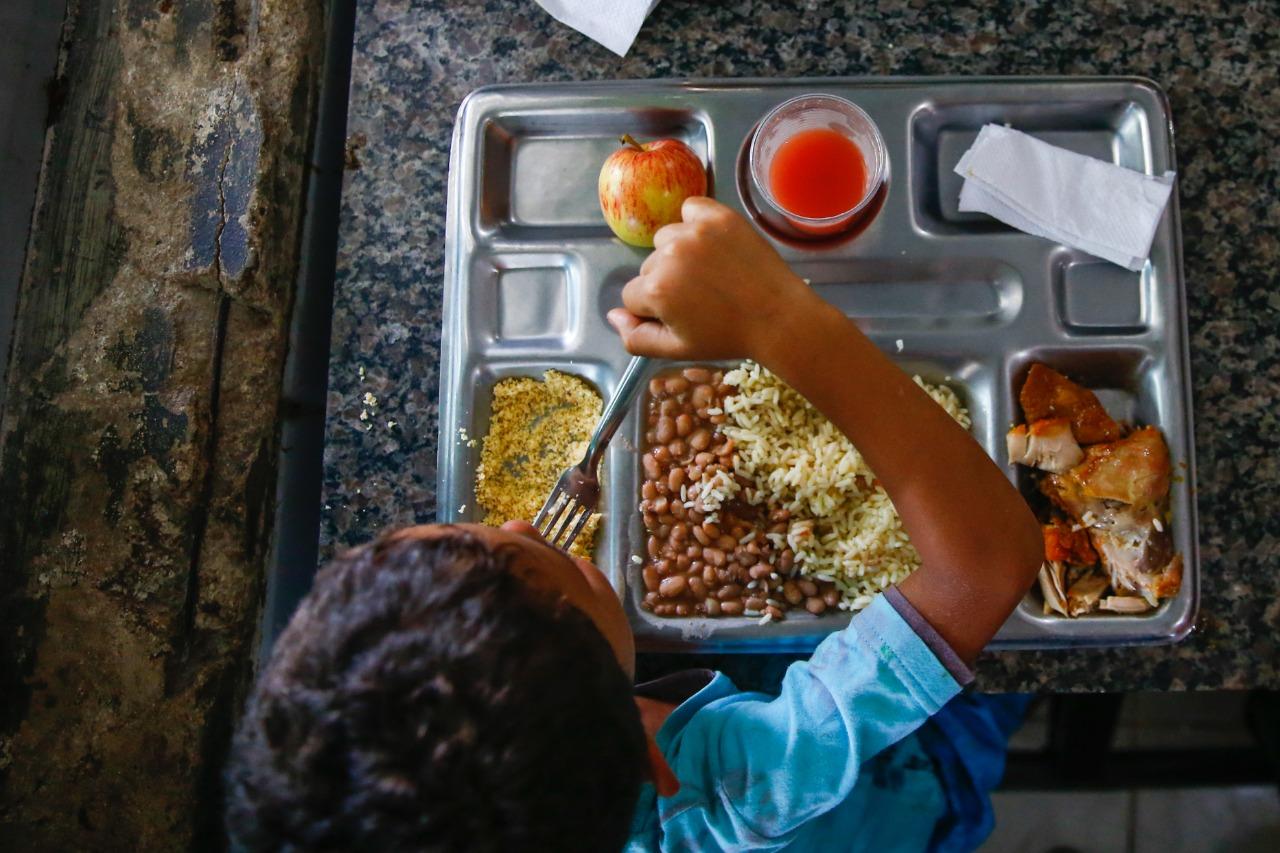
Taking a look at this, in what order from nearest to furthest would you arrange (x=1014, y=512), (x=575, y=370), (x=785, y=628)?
1. (x=1014, y=512)
2. (x=785, y=628)
3. (x=575, y=370)

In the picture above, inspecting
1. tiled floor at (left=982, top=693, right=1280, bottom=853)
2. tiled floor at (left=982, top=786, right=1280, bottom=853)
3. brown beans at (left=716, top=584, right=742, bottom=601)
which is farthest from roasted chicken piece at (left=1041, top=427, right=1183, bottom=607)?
tiled floor at (left=982, top=786, right=1280, bottom=853)

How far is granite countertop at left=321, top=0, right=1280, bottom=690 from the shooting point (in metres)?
1.51

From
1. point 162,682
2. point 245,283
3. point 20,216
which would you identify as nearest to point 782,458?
point 245,283

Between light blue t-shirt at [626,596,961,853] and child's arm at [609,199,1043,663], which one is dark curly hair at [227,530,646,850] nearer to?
light blue t-shirt at [626,596,961,853]

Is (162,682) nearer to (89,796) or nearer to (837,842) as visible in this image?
(89,796)

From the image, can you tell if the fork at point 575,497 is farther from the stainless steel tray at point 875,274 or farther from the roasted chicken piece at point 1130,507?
the roasted chicken piece at point 1130,507

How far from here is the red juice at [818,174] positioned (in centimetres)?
146

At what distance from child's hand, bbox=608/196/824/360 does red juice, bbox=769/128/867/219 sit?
14.4 inches

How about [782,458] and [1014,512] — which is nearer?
[1014,512]

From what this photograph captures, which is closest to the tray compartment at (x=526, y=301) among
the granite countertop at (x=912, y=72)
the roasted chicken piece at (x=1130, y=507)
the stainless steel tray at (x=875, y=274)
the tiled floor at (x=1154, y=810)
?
the stainless steel tray at (x=875, y=274)

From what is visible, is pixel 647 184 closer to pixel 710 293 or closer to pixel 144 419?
pixel 710 293

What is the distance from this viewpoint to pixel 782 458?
1.41 m

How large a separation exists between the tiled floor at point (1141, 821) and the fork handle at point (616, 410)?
4.63 ft

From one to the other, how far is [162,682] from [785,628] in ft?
3.29
